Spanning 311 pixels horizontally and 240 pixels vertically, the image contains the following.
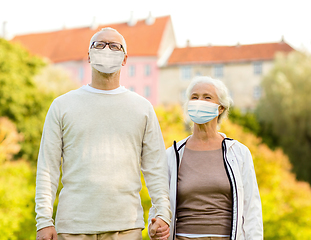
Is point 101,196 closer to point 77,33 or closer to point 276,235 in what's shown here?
point 276,235

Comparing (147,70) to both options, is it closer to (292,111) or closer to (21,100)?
(292,111)

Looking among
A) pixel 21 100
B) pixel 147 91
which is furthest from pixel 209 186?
pixel 147 91

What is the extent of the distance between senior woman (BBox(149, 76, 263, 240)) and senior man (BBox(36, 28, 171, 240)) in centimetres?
23

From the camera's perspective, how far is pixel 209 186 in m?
3.64

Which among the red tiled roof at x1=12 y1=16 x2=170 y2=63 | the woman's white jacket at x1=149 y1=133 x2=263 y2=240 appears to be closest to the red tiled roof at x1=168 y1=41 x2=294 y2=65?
the red tiled roof at x1=12 y1=16 x2=170 y2=63

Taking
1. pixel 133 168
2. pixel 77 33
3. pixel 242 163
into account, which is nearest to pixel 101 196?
pixel 133 168

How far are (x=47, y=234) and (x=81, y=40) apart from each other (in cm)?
5539

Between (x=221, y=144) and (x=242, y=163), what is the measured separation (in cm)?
25

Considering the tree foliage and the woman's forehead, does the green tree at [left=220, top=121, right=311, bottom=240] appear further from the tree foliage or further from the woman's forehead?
the woman's forehead

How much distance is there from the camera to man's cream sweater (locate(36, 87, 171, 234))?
3232 millimetres

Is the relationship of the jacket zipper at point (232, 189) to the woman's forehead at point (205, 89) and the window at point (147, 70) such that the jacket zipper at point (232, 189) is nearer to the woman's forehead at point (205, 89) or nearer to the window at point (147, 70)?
the woman's forehead at point (205, 89)

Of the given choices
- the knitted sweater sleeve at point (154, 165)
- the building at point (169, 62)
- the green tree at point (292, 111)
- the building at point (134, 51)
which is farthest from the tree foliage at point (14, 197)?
the building at point (134, 51)

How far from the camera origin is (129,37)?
179ft

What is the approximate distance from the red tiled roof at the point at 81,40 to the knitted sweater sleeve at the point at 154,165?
157ft
